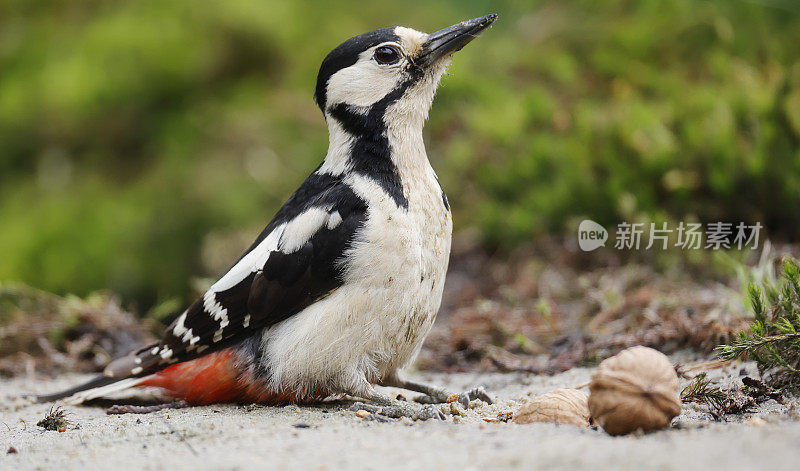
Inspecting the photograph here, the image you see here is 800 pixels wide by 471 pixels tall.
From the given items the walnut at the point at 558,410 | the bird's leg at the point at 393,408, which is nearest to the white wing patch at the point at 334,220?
the bird's leg at the point at 393,408

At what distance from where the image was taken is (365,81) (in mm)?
3355

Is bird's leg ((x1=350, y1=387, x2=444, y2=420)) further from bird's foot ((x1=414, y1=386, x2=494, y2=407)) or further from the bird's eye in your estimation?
the bird's eye

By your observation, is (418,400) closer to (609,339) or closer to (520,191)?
(609,339)

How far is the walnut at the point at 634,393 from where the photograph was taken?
2.28 m

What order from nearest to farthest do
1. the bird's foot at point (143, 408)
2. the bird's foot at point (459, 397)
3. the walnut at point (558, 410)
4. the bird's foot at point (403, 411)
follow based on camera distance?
the walnut at point (558, 410) → the bird's foot at point (403, 411) → the bird's foot at point (459, 397) → the bird's foot at point (143, 408)

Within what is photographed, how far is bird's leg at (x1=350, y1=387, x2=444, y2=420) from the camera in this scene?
2818 mm

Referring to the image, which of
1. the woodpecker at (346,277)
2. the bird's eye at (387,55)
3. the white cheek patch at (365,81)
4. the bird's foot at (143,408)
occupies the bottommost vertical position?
the bird's foot at (143,408)

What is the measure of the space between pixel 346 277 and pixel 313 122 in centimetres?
474

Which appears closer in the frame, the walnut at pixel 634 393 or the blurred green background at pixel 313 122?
the walnut at pixel 634 393

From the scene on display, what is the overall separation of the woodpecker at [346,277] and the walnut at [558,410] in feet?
1.06

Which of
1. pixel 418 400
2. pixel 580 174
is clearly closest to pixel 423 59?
pixel 418 400

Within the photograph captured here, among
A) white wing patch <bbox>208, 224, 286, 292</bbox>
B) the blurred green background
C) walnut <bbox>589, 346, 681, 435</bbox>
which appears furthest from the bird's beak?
the blurred green background

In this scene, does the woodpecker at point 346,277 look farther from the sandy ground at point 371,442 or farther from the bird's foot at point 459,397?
the sandy ground at point 371,442

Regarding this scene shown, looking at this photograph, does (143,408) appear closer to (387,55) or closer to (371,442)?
(371,442)
